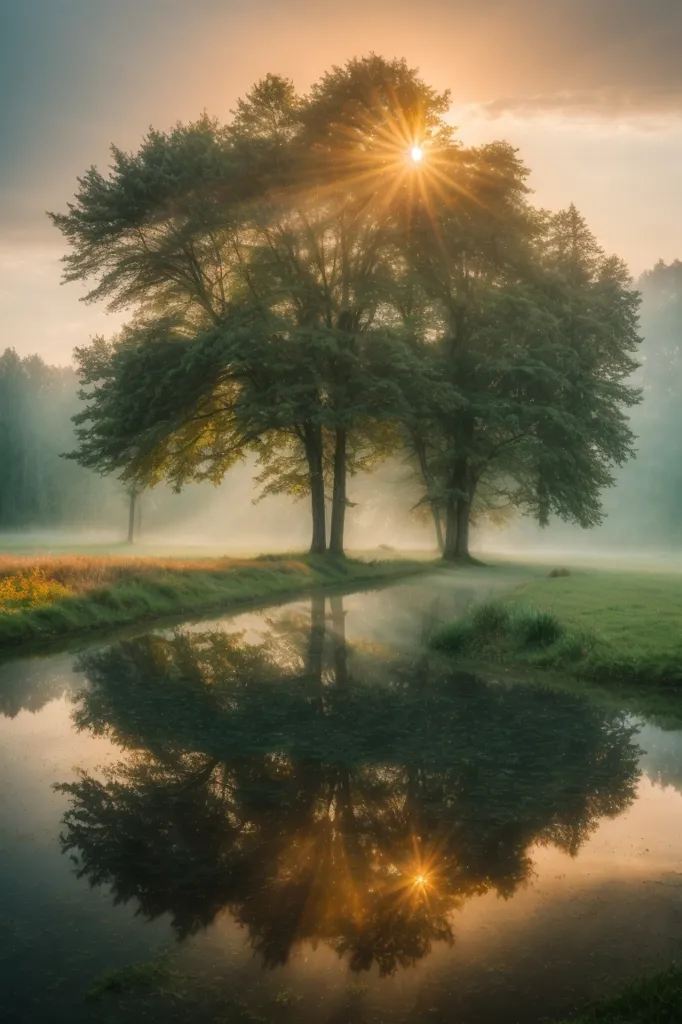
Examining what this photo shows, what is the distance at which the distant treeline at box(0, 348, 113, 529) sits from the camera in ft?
341

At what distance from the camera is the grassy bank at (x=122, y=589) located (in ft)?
60.2

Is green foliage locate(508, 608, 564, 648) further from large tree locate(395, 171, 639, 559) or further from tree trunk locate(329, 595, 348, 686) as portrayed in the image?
large tree locate(395, 171, 639, 559)

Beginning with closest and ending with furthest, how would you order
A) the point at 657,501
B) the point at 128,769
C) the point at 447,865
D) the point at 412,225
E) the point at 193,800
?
the point at 447,865 → the point at 193,800 → the point at 128,769 → the point at 412,225 → the point at 657,501

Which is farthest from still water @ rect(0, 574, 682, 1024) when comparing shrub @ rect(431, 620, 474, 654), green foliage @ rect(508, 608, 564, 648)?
shrub @ rect(431, 620, 474, 654)

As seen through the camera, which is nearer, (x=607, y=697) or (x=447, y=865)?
(x=447, y=865)

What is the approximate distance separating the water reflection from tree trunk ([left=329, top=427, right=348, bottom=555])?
78.0 ft

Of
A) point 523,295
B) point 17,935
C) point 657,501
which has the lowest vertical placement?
point 17,935

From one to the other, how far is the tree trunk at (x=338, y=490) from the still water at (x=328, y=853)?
24.9 meters

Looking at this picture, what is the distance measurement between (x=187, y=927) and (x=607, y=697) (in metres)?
8.98

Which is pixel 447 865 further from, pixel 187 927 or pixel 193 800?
pixel 193 800

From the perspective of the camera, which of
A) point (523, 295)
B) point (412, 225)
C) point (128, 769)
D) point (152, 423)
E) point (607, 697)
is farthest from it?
point (523, 295)

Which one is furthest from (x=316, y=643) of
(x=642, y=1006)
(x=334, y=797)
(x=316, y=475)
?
(x=316, y=475)

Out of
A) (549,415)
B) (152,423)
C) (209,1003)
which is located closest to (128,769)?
(209,1003)

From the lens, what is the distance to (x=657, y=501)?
85125mm
